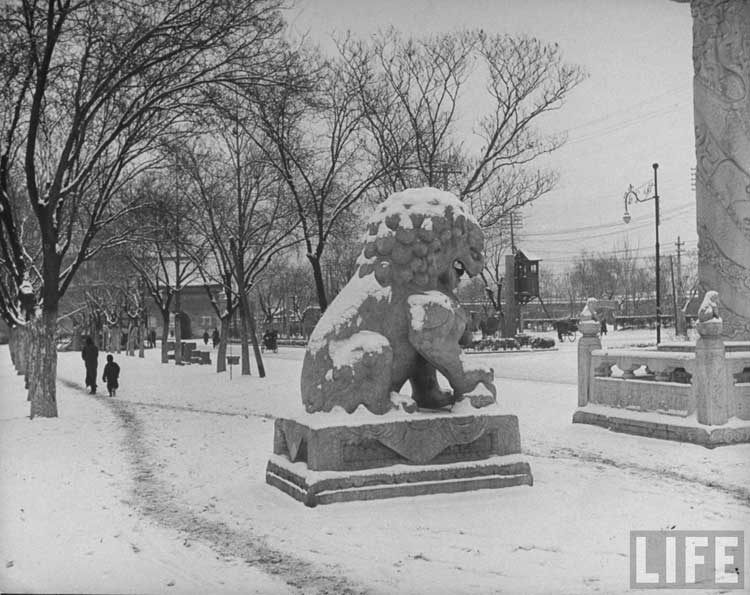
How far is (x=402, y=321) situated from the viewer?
7398 mm

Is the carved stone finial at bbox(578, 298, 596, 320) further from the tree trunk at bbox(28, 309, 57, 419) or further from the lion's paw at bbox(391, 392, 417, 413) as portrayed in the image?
the tree trunk at bbox(28, 309, 57, 419)

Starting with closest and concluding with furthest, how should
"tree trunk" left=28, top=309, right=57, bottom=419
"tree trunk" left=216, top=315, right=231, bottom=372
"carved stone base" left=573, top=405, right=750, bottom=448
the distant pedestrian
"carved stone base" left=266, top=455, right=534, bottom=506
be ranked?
1. "carved stone base" left=266, top=455, right=534, bottom=506
2. "carved stone base" left=573, top=405, right=750, bottom=448
3. "tree trunk" left=28, top=309, right=57, bottom=419
4. the distant pedestrian
5. "tree trunk" left=216, top=315, right=231, bottom=372

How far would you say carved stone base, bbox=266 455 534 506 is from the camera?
665cm

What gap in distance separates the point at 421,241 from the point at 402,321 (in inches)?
31.1

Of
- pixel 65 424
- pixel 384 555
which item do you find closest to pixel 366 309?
pixel 384 555

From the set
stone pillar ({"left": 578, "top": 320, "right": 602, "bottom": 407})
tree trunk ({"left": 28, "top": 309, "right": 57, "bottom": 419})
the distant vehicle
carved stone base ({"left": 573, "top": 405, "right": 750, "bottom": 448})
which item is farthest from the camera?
the distant vehicle

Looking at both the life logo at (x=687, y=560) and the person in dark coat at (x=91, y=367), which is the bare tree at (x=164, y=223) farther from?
the life logo at (x=687, y=560)

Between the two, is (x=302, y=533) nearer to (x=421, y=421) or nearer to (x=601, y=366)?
(x=421, y=421)

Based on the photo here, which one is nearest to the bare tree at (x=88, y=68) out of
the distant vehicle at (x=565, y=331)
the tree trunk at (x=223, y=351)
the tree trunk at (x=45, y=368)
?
the tree trunk at (x=45, y=368)

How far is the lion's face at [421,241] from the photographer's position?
24.4 feet

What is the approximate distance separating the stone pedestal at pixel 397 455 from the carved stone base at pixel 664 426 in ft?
11.7

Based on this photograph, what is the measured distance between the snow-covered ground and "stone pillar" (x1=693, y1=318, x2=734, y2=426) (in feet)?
1.52

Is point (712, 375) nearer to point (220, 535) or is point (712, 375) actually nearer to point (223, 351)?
point (220, 535)

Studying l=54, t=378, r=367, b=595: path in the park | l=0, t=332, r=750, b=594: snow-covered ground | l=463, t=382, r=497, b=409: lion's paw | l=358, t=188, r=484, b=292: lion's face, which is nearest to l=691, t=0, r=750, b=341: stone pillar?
l=0, t=332, r=750, b=594: snow-covered ground
